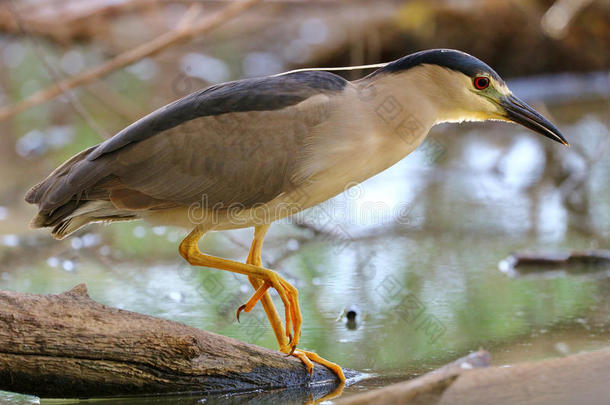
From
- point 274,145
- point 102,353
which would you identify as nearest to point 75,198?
point 102,353

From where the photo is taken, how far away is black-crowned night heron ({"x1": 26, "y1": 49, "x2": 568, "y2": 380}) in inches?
145

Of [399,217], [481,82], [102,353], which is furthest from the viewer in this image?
[399,217]

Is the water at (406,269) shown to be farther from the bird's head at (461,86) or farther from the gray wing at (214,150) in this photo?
the bird's head at (461,86)

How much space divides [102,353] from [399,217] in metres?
3.92

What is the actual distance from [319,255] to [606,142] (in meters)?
3.98

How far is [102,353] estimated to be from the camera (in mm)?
3400

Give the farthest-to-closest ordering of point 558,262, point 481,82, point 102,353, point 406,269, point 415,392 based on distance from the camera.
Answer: point 406,269, point 558,262, point 481,82, point 102,353, point 415,392

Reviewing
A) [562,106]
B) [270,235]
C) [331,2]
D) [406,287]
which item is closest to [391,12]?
[331,2]

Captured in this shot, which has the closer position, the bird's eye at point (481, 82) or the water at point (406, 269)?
the bird's eye at point (481, 82)

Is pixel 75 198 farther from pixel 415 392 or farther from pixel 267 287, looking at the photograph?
pixel 415 392

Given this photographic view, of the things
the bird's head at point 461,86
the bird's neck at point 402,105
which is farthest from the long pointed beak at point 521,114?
the bird's neck at point 402,105

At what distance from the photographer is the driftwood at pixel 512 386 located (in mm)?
2961

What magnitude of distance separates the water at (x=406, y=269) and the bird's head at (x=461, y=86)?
1.13 m

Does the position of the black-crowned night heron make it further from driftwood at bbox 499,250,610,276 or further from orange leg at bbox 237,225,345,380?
driftwood at bbox 499,250,610,276
